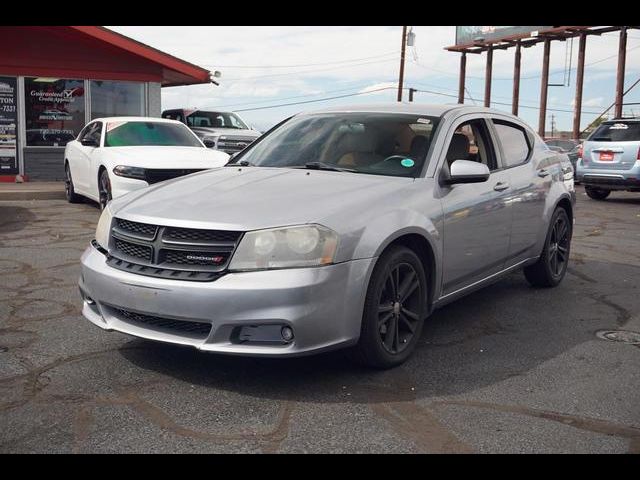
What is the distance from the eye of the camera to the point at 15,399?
3787mm

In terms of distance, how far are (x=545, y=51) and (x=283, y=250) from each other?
37817mm

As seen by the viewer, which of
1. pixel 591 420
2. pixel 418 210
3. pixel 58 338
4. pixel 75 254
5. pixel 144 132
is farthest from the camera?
pixel 144 132

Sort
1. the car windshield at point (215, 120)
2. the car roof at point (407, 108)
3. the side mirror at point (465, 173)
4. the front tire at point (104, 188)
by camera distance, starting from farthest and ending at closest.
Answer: the car windshield at point (215, 120) < the front tire at point (104, 188) < the car roof at point (407, 108) < the side mirror at point (465, 173)

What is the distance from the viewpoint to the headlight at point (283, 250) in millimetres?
3791

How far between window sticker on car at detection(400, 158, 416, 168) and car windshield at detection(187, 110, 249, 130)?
14.7 metres

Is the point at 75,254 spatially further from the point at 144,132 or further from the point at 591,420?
the point at 591,420

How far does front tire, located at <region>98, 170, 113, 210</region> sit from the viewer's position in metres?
10.6

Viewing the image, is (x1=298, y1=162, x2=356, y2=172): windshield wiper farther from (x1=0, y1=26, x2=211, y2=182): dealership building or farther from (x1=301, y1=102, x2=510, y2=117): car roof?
(x1=0, y1=26, x2=211, y2=182): dealership building

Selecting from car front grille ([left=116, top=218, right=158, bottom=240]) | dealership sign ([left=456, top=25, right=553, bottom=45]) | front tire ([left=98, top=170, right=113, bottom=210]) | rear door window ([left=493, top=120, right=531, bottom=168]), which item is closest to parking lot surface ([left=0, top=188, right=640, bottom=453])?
car front grille ([left=116, top=218, right=158, bottom=240])

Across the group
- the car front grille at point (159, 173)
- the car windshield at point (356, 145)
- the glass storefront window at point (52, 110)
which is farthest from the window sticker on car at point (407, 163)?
the glass storefront window at point (52, 110)

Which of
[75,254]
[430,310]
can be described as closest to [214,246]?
[430,310]

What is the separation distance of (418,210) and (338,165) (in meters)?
A: 0.75

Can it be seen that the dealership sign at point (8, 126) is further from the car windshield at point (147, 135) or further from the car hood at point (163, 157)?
the car hood at point (163, 157)

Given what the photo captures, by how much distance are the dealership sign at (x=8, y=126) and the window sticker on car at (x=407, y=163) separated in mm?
13262
